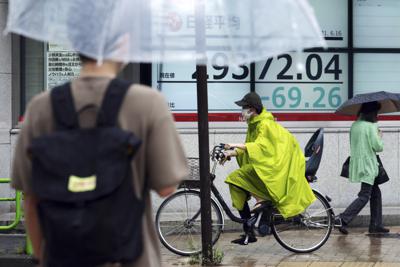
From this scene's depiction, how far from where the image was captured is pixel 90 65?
3088 mm

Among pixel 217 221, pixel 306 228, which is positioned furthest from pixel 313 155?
pixel 217 221

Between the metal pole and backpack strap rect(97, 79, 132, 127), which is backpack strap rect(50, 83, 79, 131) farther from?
the metal pole

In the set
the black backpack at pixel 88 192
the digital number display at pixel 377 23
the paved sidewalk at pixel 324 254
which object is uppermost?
the digital number display at pixel 377 23

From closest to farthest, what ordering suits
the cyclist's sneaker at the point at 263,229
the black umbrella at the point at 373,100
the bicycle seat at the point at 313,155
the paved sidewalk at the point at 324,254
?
the paved sidewalk at the point at 324,254 → the cyclist's sneaker at the point at 263,229 → the bicycle seat at the point at 313,155 → the black umbrella at the point at 373,100

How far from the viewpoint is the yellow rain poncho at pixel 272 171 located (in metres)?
8.22

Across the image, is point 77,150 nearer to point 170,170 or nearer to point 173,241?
point 170,170

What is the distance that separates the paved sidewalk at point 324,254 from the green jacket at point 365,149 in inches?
29.6

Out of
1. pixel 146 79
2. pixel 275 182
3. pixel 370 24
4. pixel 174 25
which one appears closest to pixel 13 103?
pixel 146 79

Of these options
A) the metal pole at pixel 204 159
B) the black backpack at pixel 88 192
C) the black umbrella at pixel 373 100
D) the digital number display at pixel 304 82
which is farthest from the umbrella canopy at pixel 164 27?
the digital number display at pixel 304 82

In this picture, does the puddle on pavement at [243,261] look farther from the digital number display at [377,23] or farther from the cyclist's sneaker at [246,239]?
the digital number display at [377,23]

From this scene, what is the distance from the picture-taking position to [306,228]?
28.4 feet

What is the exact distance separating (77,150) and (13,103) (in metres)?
7.98

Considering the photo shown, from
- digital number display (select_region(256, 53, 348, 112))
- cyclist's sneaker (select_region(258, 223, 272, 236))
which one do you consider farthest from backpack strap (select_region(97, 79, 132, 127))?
digital number display (select_region(256, 53, 348, 112))

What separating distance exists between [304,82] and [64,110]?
8.36 meters
